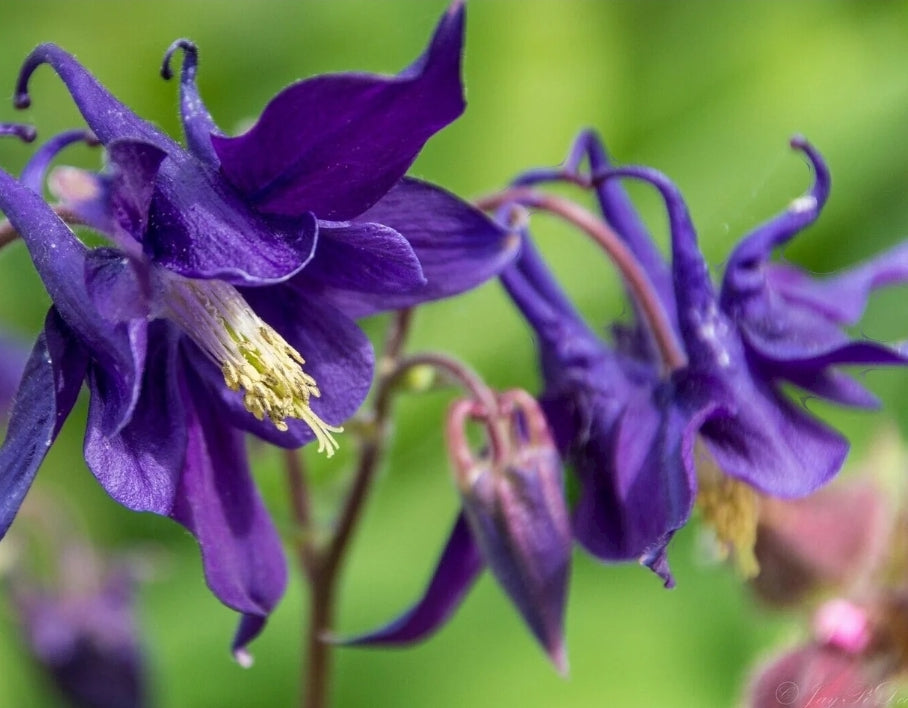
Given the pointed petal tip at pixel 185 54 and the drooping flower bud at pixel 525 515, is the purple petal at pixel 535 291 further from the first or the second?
the pointed petal tip at pixel 185 54

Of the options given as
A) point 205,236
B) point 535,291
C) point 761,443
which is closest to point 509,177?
point 535,291

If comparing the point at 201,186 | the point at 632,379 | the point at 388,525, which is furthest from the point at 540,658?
the point at 201,186

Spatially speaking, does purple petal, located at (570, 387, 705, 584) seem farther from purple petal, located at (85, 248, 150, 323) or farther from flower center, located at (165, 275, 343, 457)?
purple petal, located at (85, 248, 150, 323)

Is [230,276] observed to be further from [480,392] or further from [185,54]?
[480,392]

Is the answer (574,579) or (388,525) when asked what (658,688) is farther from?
(388,525)
